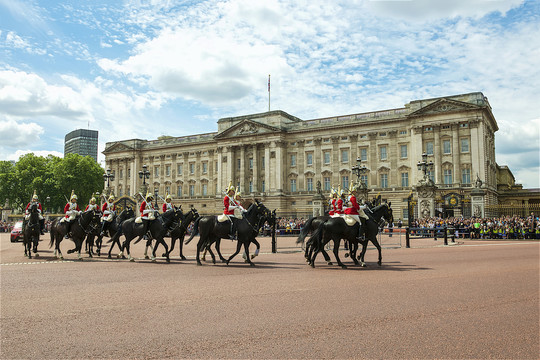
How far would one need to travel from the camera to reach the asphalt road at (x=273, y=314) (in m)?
5.45

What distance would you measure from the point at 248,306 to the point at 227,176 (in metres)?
68.4

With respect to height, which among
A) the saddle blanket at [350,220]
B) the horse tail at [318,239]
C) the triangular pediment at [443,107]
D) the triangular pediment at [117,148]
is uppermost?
the triangular pediment at [443,107]

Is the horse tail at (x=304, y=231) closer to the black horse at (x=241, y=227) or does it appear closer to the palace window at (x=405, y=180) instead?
the black horse at (x=241, y=227)

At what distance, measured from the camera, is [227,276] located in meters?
11.8

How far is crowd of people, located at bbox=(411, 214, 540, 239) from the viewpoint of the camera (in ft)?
96.6

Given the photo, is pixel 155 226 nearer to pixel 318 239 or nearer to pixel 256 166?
pixel 318 239

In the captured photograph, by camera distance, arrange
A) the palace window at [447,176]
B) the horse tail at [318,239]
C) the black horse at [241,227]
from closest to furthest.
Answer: the horse tail at [318,239]
the black horse at [241,227]
the palace window at [447,176]

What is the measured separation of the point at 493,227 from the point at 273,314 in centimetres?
2842

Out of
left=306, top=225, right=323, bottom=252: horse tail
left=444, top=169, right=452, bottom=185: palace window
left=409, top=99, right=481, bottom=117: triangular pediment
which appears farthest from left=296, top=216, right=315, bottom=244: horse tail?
left=409, top=99, right=481, bottom=117: triangular pediment

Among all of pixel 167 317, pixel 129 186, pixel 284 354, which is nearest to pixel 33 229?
pixel 167 317

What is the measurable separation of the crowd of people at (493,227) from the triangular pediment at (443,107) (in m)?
29.0

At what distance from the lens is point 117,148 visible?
89.0 m

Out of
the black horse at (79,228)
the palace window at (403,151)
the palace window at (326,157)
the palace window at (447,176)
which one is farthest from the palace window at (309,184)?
the black horse at (79,228)

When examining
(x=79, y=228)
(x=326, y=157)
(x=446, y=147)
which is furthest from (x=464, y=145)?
(x=79, y=228)
